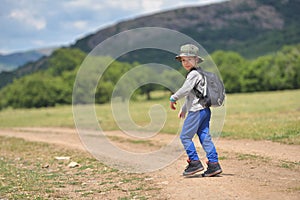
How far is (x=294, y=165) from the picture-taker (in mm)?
10422

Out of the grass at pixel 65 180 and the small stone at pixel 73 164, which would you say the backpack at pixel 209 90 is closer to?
the grass at pixel 65 180

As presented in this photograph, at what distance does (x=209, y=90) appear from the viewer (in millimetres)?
9227

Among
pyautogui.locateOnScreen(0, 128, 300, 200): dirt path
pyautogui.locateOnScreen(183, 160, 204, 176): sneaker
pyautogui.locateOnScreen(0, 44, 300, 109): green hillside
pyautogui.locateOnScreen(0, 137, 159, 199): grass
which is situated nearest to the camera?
pyautogui.locateOnScreen(0, 128, 300, 200): dirt path

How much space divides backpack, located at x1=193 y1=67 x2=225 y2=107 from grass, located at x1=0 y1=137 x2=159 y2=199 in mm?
2158

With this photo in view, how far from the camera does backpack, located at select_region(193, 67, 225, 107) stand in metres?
9.20

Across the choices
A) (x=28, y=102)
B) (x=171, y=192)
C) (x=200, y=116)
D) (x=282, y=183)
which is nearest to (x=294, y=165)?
(x=282, y=183)

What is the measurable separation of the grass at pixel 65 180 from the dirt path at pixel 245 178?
1.85ft

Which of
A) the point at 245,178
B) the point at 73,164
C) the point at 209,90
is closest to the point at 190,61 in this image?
the point at 209,90

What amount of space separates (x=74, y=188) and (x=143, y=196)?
7.59 ft

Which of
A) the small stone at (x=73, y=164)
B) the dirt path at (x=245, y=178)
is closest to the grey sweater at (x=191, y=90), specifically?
the dirt path at (x=245, y=178)

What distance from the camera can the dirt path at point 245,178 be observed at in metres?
7.79

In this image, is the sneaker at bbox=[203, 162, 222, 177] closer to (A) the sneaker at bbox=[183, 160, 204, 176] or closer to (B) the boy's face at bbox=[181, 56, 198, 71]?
(A) the sneaker at bbox=[183, 160, 204, 176]

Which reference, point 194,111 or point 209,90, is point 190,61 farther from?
point 194,111

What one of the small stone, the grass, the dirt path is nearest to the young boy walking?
the dirt path
